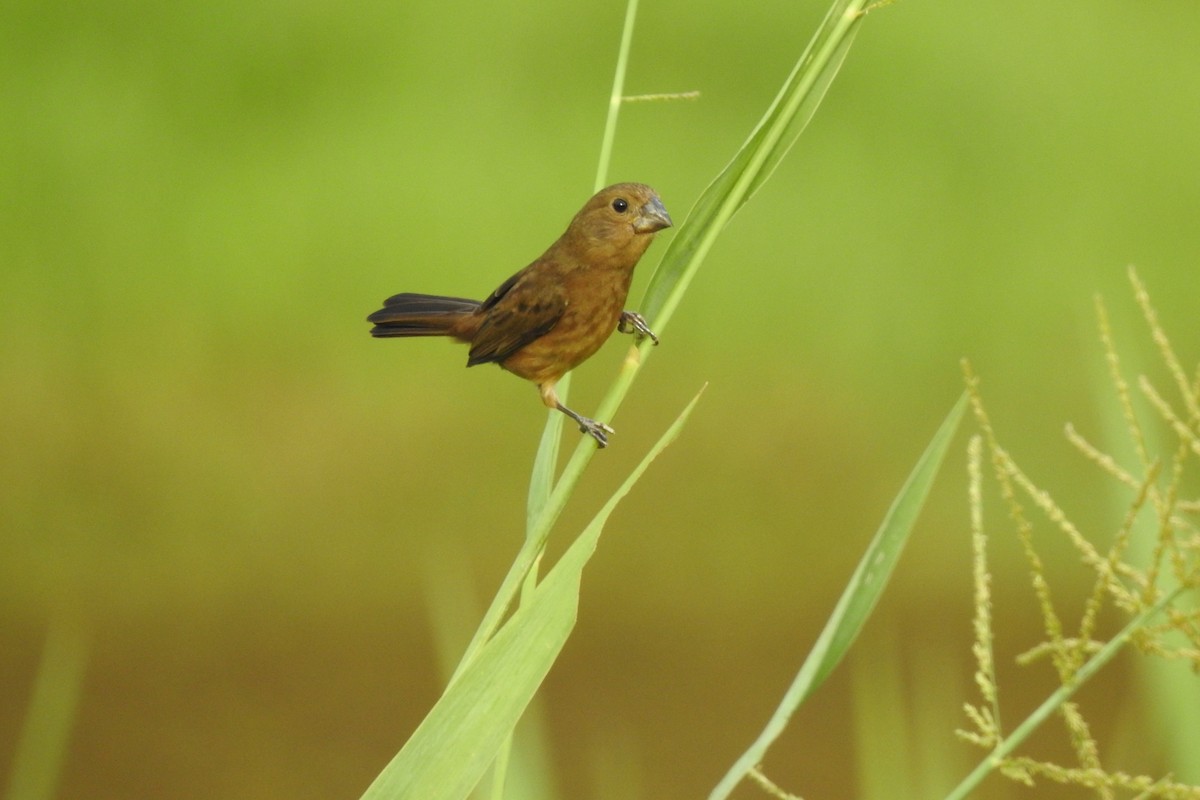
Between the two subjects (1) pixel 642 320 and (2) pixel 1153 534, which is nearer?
(1) pixel 642 320

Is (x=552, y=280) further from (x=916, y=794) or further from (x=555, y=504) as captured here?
(x=916, y=794)

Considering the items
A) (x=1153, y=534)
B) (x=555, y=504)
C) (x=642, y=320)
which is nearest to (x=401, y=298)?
(x=642, y=320)

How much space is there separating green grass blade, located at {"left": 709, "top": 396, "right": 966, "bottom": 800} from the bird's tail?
46 centimetres

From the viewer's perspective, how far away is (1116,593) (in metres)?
0.63

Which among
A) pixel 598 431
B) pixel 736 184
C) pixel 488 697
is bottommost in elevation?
pixel 488 697

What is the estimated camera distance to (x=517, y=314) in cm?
96

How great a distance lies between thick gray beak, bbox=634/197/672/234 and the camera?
0.89 m

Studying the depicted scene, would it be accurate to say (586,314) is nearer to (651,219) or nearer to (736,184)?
(651,219)

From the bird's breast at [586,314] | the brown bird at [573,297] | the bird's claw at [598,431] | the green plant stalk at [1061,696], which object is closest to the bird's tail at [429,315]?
the brown bird at [573,297]

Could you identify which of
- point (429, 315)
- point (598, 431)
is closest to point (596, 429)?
point (598, 431)

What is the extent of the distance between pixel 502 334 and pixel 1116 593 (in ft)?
1.66

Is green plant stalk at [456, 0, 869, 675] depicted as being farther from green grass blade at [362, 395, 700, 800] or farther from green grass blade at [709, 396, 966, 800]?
green grass blade at [709, 396, 966, 800]

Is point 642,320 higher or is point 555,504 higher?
point 642,320

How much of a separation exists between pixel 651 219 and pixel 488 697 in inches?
16.4
